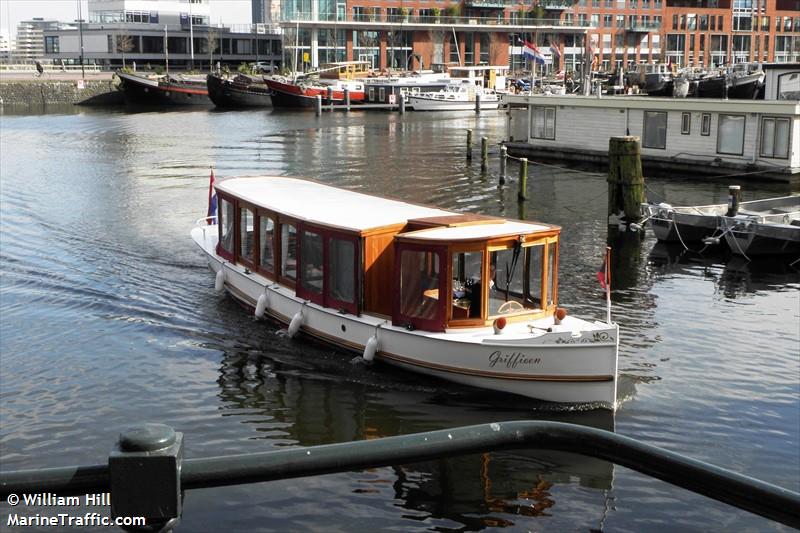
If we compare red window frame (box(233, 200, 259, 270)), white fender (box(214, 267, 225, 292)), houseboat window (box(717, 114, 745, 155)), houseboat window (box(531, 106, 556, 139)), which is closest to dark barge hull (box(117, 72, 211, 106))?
houseboat window (box(531, 106, 556, 139))

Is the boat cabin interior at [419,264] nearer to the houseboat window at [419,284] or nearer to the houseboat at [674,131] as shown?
the houseboat window at [419,284]

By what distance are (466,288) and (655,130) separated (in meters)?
30.5

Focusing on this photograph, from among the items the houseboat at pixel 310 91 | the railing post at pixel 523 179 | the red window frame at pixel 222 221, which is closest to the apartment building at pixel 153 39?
the houseboat at pixel 310 91

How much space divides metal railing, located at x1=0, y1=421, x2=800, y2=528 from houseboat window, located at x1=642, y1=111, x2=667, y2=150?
139 ft

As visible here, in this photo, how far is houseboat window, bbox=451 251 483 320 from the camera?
15.6 metres

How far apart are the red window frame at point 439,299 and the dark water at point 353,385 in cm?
96

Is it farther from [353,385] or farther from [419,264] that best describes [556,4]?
[353,385]

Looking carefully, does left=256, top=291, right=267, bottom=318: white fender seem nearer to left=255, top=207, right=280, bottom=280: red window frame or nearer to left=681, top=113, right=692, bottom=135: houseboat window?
left=255, top=207, right=280, bottom=280: red window frame

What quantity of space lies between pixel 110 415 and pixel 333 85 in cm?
7933

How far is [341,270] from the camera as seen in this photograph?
1716cm

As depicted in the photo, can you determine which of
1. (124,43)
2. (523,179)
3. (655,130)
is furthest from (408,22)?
(523,179)

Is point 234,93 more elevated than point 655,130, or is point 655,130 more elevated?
point 234,93

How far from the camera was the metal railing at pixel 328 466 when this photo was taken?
2.46 metres

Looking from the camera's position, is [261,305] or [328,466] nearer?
[328,466]
